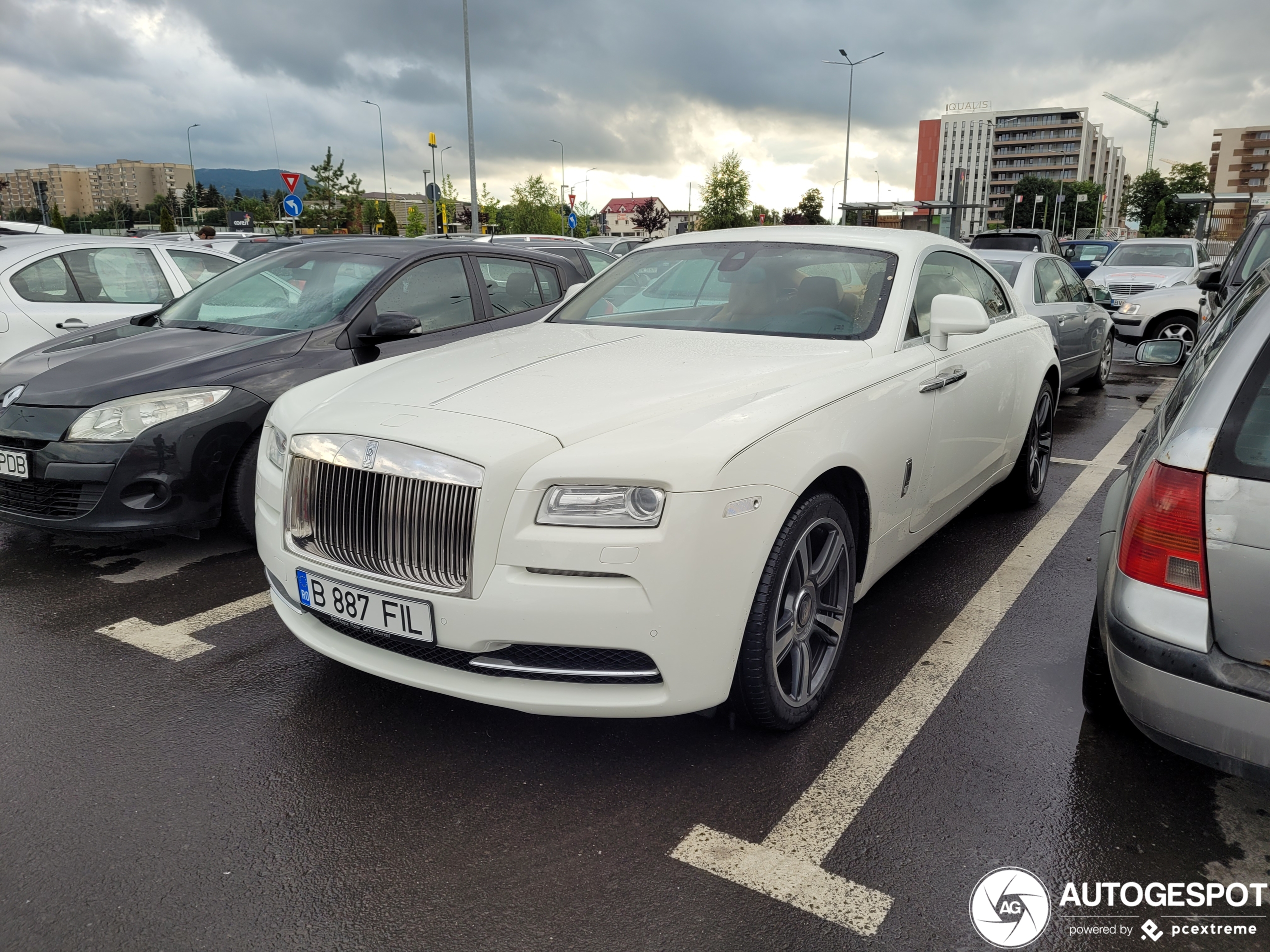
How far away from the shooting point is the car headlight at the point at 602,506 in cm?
234

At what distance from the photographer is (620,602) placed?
2.32 m

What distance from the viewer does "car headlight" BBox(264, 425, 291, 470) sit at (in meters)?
3.02

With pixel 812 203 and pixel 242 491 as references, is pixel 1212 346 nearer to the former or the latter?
pixel 242 491

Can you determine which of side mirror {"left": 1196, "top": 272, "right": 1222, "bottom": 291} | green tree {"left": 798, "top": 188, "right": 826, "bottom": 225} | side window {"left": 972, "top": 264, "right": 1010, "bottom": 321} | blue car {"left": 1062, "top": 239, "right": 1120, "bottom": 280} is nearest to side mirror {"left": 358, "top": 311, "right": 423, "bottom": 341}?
side window {"left": 972, "top": 264, "right": 1010, "bottom": 321}

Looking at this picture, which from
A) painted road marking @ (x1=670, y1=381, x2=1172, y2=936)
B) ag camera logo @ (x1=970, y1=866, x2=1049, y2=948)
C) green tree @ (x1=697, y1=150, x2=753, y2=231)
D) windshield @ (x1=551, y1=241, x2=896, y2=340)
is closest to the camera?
ag camera logo @ (x1=970, y1=866, x2=1049, y2=948)

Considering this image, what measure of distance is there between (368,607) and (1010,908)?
5.90 feet

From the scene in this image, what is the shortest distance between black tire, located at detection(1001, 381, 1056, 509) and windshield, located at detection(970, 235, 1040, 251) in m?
12.0

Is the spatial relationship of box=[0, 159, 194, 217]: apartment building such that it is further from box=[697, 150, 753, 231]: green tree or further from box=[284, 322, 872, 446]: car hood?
box=[284, 322, 872, 446]: car hood

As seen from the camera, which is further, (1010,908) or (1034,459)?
(1034,459)

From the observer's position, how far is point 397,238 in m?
6.16

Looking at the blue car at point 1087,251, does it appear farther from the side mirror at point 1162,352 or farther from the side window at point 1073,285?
the side mirror at point 1162,352

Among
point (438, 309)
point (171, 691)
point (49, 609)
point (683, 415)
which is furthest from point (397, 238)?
point (683, 415)

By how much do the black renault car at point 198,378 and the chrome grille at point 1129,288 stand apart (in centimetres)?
1248

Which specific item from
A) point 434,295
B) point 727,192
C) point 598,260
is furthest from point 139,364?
point 727,192
